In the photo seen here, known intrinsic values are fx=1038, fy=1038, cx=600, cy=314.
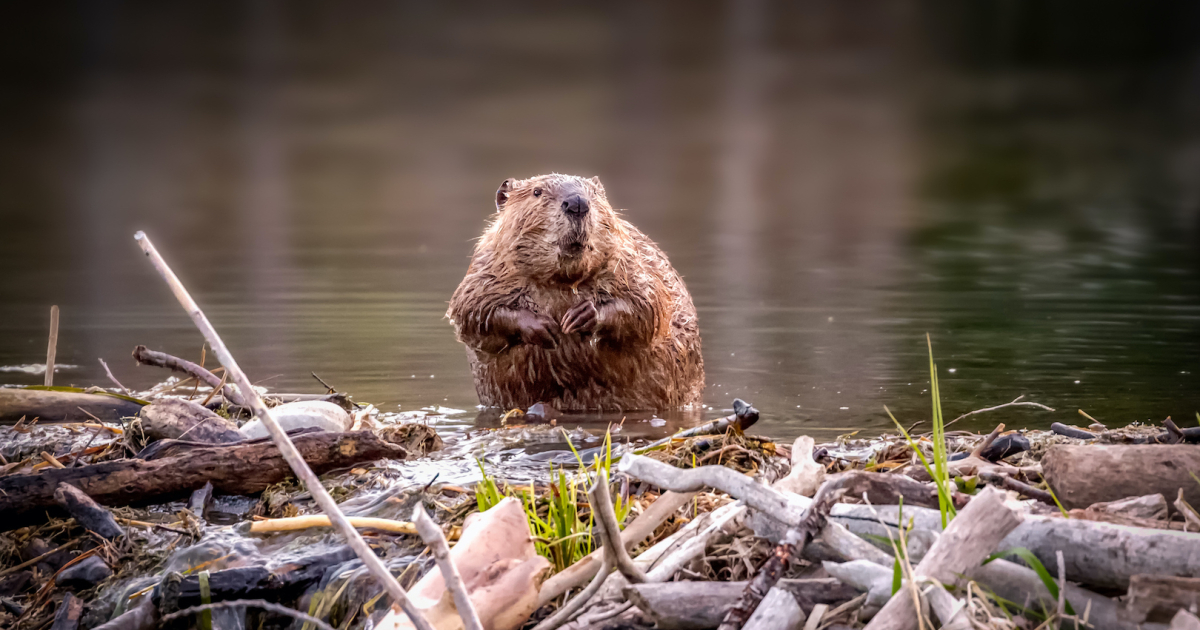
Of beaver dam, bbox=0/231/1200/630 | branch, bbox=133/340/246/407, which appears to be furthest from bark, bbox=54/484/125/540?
branch, bbox=133/340/246/407

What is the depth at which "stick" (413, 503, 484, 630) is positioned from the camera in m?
1.52

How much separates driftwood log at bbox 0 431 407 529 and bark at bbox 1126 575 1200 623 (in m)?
2.25

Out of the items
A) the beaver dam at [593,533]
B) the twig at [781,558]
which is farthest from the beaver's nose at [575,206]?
the twig at [781,558]

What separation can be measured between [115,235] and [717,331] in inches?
793

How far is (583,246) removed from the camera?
4.63 m

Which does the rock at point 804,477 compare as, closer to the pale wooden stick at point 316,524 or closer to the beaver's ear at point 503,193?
the pale wooden stick at point 316,524

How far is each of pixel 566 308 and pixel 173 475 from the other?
87.9 inches

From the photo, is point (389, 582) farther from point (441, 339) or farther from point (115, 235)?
point (115, 235)

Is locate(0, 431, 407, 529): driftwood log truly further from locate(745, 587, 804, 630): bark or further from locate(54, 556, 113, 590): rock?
locate(745, 587, 804, 630): bark

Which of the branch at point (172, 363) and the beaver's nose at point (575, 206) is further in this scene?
the beaver's nose at point (575, 206)

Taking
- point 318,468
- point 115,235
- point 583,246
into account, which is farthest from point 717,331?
point 115,235

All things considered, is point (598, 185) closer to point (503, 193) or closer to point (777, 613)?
point (503, 193)

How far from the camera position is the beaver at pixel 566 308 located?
4.71m

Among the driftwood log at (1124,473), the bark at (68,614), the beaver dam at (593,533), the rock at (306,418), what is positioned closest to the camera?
the beaver dam at (593,533)
